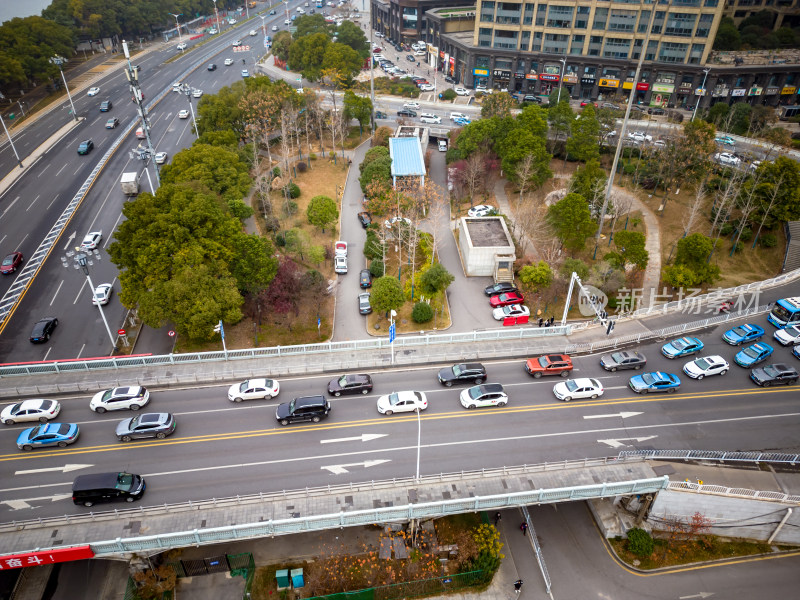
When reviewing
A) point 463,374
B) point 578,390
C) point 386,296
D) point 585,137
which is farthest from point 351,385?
point 585,137

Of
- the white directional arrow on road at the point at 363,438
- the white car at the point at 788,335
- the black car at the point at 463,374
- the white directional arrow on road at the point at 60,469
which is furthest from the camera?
the white car at the point at 788,335

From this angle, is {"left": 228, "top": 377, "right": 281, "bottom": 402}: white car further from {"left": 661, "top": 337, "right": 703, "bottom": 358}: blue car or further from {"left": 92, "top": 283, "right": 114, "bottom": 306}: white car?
{"left": 661, "top": 337, "right": 703, "bottom": 358}: blue car

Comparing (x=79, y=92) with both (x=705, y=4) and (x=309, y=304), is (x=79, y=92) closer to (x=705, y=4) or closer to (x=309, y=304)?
(x=309, y=304)

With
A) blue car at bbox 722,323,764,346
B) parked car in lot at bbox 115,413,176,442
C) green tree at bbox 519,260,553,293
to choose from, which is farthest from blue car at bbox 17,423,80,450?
blue car at bbox 722,323,764,346

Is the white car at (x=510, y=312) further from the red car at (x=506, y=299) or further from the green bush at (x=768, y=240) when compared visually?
the green bush at (x=768, y=240)

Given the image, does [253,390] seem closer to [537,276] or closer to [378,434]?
[378,434]

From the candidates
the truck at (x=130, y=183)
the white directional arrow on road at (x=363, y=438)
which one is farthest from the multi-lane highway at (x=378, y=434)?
the truck at (x=130, y=183)
